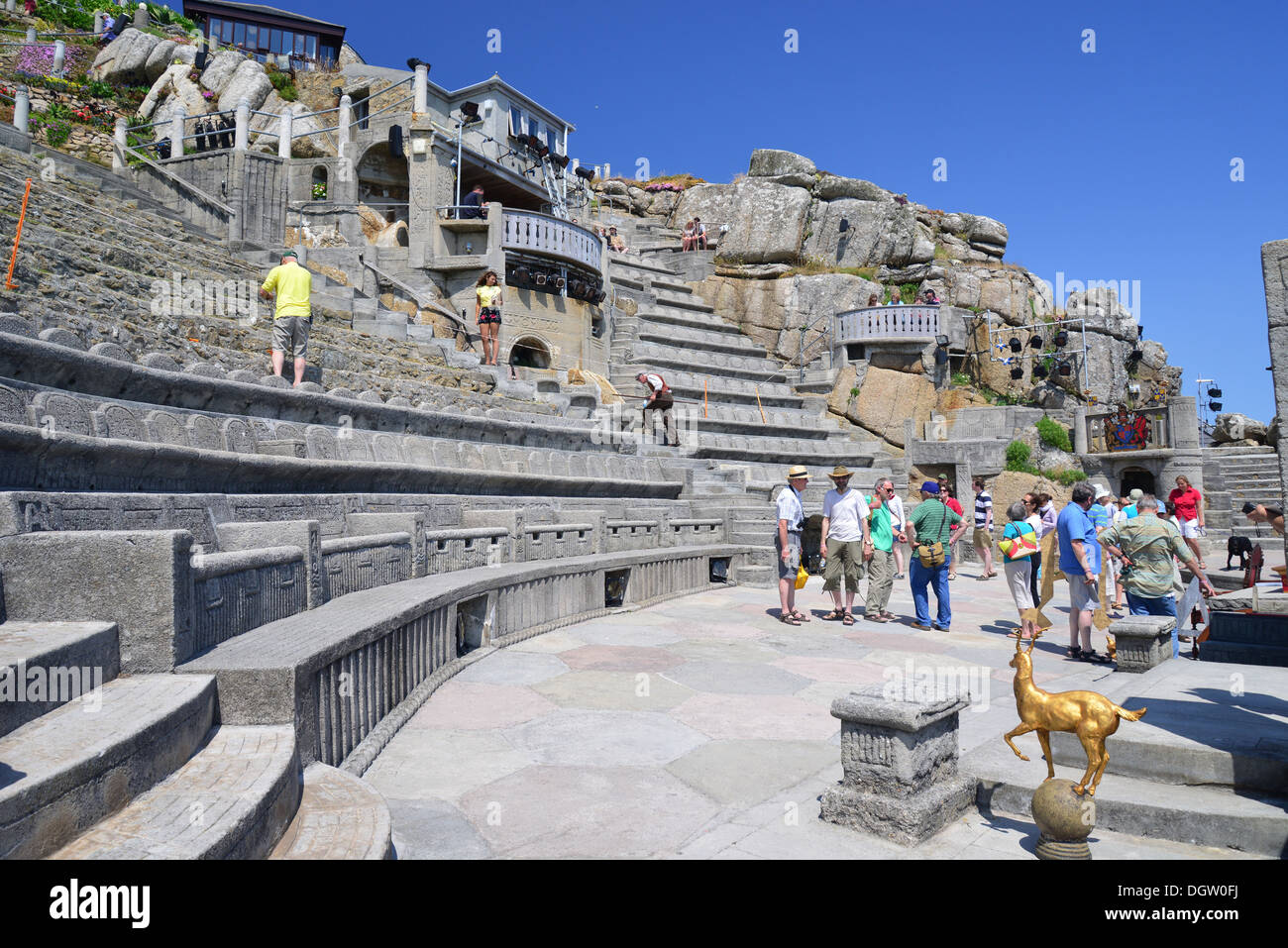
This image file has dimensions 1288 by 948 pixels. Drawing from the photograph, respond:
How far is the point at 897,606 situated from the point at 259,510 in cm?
807

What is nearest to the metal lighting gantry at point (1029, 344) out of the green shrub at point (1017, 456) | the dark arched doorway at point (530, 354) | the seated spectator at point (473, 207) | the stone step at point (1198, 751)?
the green shrub at point (1017, 456)

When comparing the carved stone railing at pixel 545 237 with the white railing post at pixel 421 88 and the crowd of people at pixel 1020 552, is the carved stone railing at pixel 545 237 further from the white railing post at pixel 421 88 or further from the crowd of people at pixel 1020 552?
the crowd of people at pixel 1020 552

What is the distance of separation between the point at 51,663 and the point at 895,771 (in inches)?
129

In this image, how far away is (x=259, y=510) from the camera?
6.17 metres

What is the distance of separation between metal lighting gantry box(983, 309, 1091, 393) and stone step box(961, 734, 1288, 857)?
26110 millimetres

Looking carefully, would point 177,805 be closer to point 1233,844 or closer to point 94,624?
point 94,624

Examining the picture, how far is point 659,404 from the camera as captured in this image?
627 inches

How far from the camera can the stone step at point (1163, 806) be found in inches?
136

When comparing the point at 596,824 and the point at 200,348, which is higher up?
the point at 200,348

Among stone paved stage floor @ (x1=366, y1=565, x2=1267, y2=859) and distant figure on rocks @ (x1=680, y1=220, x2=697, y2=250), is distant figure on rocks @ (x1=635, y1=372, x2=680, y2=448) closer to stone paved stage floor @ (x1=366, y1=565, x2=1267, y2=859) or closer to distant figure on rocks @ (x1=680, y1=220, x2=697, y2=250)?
stone paved stage floor @ (x1=366, y1=565, x2=1267, y2=859)

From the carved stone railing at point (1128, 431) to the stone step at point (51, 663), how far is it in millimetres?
22787

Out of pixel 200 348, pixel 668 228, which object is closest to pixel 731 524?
pixel 200 348

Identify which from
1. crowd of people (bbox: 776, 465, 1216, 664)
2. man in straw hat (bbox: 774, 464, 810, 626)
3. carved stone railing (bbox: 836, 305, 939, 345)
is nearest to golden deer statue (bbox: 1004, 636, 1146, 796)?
crowd of people (bbox: 776, 465, 1216, 664)

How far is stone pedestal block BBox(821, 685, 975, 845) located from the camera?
Result: 3.55 m
